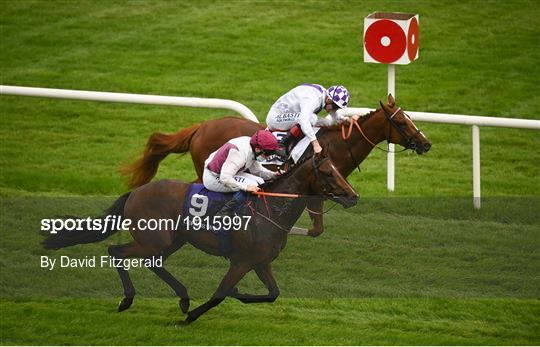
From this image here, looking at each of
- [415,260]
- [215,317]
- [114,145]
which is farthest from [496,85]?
[215,317]

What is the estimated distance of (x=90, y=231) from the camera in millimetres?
10172

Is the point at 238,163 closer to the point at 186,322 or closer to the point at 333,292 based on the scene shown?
the point at 186,322

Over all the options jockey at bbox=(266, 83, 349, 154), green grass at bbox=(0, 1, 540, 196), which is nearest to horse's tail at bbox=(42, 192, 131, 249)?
jockey at bbox=(266, 83, 349, 154)

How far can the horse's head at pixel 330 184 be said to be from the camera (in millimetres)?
9438

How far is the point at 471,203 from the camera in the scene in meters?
12.6

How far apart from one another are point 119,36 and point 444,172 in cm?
571

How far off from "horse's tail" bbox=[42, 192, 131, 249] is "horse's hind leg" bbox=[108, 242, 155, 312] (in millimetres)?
286

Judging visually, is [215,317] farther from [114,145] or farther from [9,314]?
[114,145]

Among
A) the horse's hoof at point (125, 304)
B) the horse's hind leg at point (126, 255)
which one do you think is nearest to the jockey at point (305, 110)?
the horse's hind leg at point (126, 255)

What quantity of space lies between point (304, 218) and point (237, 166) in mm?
2533

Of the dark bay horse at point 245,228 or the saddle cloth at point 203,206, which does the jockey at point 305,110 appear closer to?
the dark bay horse at point 245,228

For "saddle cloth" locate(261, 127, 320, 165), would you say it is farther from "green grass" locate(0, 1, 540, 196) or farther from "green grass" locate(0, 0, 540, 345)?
"green grass" locate(0, 1, 540, 196)

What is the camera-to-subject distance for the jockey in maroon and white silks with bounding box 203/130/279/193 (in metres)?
9.55

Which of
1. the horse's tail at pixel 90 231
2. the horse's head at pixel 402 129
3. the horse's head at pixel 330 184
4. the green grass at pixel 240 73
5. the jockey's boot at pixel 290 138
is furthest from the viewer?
the green grass at pixel 240 73
